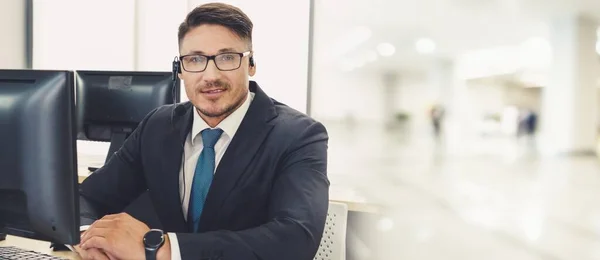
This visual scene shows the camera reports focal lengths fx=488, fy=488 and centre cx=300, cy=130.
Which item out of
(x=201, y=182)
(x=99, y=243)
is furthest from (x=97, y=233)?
(x=201, y=182)

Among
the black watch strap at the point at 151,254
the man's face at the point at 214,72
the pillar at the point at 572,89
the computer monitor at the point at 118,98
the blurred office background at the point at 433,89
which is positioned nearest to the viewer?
the black watch strap at the point at 151,254

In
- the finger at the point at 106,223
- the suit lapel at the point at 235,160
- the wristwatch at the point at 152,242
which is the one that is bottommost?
the wristwatch at the point at 152,242

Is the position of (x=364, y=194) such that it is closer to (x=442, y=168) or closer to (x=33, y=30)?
(x=442, y=168)

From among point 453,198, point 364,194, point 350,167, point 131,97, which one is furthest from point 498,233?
point 131,97

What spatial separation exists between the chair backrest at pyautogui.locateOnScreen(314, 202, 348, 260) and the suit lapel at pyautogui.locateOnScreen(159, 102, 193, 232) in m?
0.95

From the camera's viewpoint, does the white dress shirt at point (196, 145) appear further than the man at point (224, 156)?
Yes

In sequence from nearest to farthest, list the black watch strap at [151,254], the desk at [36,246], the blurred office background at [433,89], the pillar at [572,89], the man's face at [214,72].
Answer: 1. the black watch strap at [151,254]
2. the desk at [36,246]
3. the man's face at [214,72]
4. the blurred office background at [433,89]
5. the pillar at [572,89]

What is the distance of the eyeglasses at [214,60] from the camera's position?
1.32 meters

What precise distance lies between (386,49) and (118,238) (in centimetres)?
374

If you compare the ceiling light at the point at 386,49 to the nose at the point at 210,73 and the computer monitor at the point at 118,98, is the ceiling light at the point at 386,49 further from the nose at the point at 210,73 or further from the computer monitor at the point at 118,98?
the nose at the point at 210,73

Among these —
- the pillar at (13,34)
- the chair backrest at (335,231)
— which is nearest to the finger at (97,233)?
the chair backrest at (335,231)

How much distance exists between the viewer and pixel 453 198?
4.66 metres

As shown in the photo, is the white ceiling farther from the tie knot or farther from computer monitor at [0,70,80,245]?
computer monitor at [0,70,80,245]

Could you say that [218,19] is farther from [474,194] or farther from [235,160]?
[474,194]
